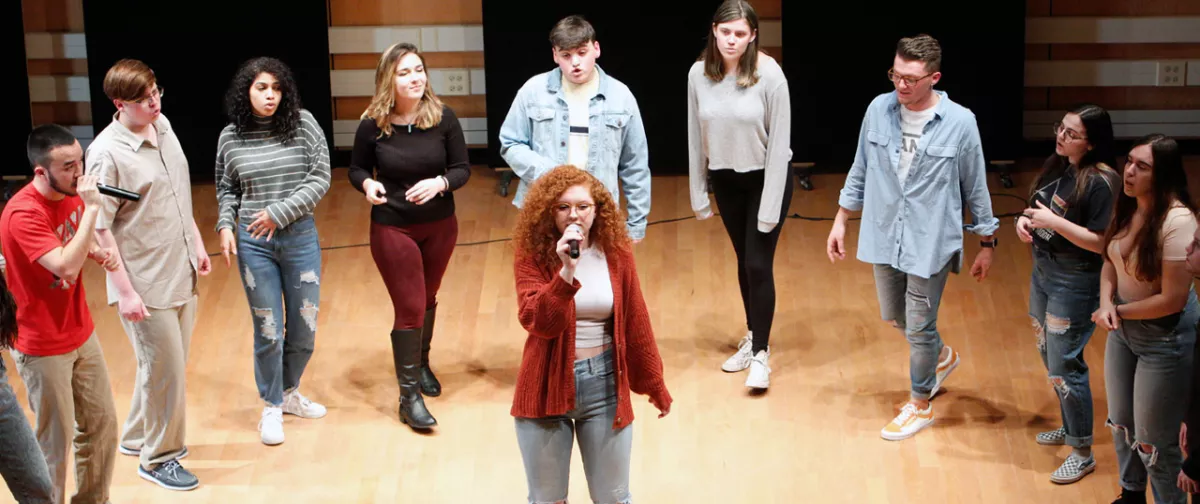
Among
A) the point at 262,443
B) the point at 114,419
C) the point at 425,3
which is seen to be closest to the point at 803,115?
the point at 425,3

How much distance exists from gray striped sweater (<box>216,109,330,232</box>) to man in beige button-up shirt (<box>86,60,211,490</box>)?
0.61 feet

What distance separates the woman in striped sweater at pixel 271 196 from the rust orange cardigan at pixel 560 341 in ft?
4.22

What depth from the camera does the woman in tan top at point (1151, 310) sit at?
11.7ft

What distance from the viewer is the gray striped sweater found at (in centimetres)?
429

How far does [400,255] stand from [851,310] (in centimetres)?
203

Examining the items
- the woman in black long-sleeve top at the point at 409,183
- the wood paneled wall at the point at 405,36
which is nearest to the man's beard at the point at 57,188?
the woman in black long-sleeve top at the point at 409,183

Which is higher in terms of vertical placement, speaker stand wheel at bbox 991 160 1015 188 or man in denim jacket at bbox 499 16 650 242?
man in denim jacket at bbox 499 16 650 242

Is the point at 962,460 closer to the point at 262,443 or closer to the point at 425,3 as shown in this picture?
the point at 262,443

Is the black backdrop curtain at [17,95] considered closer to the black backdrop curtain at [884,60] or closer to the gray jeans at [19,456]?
the black backdrop curtain at [884,60]

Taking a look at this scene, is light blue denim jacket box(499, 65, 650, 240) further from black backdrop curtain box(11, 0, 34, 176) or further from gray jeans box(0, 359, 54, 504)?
black backdrop curtain box(11, 0, 34, 176)

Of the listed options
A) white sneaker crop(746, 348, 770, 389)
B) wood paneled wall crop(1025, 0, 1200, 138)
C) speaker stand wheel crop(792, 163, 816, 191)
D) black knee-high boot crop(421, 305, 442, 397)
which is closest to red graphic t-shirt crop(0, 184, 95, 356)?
black knee-high boot crop(421, 305, 442, 397)

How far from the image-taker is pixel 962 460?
4.37 m

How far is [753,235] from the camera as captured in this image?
4.86m

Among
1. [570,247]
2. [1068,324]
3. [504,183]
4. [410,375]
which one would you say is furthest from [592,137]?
[504,183]
